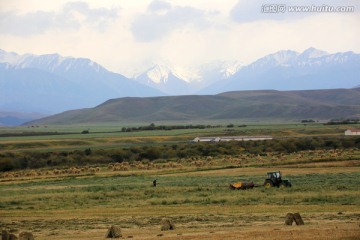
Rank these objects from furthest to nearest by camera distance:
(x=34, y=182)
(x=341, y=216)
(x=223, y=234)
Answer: (x=34, y=182) < (x=341, y=216) < (x=223, y=234)

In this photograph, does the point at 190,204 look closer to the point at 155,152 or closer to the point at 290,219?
the point at 290,219

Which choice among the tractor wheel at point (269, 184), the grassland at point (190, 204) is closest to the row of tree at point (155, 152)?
the grassland at point (190, 204)

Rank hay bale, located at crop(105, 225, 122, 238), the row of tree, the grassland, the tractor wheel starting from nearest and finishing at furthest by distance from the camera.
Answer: hay bale, located at crop(105, 225, 122, 238)
the grassland
the tractor wheel
the row of tree

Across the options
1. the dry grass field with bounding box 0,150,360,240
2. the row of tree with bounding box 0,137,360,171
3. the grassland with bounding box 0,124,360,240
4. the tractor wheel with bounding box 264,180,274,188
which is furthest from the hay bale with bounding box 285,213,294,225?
the row of tree with bounding box 0,137,360,171

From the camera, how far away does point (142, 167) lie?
7669 centimetres

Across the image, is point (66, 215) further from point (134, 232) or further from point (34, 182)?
point (34, 182)

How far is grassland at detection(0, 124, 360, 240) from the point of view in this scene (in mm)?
27250

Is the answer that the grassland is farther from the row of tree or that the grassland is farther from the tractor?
the row of tree

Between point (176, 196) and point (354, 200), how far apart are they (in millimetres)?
11051

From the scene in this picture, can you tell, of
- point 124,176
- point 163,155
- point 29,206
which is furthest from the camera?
point 163,155

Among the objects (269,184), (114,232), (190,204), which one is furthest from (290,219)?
(269,184)

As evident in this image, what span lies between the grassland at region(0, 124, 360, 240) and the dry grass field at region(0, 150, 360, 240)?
37 mm

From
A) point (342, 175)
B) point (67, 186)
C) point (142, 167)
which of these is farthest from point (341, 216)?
point (142, 167)

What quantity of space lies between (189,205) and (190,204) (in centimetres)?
44
